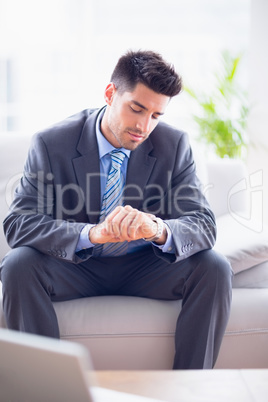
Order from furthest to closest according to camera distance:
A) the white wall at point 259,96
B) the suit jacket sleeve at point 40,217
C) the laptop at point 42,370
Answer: the white wall at point 259,96 < the suit jacket sleeve at point 40,217 < the laptop at point 42,370

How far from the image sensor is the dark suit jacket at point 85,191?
1867 millimetres

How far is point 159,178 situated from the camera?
6.77ft

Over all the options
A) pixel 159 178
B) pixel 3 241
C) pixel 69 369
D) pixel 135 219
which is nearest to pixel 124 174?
pixel 159 178

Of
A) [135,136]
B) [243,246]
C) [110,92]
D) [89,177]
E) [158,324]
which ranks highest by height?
[110,92]

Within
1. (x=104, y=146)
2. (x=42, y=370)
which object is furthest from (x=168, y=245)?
(x=42, y=370)

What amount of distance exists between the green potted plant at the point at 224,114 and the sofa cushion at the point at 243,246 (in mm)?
1610

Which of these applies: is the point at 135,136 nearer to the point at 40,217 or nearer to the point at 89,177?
the point at 89,177

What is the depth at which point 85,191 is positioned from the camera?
1.99 metres

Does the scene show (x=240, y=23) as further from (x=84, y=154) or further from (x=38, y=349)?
(x=38, y=349)

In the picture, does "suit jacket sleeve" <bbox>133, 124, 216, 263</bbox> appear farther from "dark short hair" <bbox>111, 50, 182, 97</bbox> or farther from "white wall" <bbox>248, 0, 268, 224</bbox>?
"white wall" <bbox>248, 0, 268, 224</bbox>

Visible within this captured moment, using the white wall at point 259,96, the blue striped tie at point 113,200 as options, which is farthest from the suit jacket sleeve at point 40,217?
the white wall at point 259,96

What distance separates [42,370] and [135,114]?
4.60 ft

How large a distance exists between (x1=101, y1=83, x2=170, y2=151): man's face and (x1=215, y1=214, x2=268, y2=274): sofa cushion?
1.66 ft

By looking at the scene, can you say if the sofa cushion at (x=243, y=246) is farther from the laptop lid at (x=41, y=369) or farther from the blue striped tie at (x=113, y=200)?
the laptop lid at (x=41, y=369)
